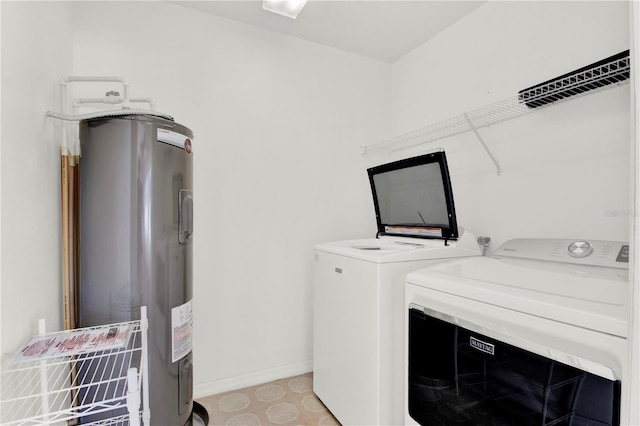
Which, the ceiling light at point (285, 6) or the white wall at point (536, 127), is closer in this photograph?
the white wall at point (536, 127)

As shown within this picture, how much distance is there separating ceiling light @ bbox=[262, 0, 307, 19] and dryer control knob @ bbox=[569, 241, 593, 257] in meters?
1.96

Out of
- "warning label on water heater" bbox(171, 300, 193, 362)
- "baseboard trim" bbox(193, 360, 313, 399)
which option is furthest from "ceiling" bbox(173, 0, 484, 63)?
"baseboard trim" bbox(193, 360, 313, 399)

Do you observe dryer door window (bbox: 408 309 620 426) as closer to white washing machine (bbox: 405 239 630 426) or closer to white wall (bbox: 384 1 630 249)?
white washing machine (bbox: 405 239 630 426)

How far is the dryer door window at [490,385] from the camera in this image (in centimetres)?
91

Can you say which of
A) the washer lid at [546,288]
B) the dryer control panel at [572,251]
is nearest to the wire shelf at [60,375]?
the washer lid at [546,288]

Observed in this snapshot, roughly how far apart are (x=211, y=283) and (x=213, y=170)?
0.78m

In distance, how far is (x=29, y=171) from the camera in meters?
1.18

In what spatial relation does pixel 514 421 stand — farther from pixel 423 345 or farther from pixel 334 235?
pixel 334 235

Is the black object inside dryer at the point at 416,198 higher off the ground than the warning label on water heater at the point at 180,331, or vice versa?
the black object inside dryer at the point at 416,198

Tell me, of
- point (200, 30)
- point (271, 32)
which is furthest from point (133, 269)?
point (271, 32)

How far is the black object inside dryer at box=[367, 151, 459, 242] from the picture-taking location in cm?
180

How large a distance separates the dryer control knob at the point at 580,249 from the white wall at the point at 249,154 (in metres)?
1.56

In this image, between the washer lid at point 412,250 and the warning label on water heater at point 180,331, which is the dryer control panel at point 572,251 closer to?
the washer lid at point 412,250

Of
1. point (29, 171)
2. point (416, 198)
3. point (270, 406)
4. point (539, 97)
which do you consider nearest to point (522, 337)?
point (416, 198)
